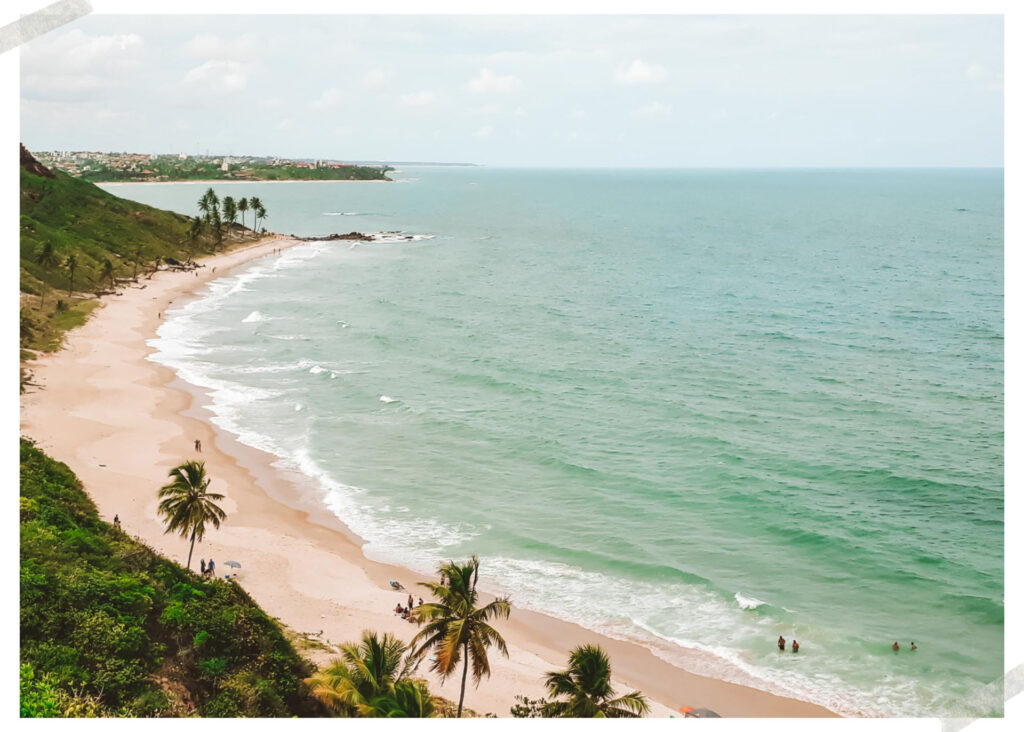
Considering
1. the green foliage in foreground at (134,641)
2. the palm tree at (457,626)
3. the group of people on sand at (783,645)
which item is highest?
the palm tree at (457,626)

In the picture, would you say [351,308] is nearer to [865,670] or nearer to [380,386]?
[380,386]

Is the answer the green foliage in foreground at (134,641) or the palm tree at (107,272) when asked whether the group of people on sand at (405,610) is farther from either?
the palm tree at (107,272)

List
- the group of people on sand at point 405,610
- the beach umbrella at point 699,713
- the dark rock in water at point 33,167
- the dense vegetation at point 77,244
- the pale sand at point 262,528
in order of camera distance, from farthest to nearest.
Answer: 1. the dark rock in water at point 33,167
2. the dense vegetation at point 77,244
3. the group of people on sand at point 405,610
4. the pale sand at point 262,528
5. the beach umbrella at point 699,713

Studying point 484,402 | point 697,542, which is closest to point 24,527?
point 697,542

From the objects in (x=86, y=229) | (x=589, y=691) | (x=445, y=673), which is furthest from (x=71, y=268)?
(x=589, y=691)

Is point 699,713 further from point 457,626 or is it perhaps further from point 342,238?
point 342,238

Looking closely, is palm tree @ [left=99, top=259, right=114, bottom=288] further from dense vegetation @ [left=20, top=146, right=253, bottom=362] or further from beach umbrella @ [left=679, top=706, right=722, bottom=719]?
beach umbrella @ [left=679, top=706, right=722, bottom=719]

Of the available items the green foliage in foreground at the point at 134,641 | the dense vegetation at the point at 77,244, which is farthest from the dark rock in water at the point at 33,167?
the green foliage in foreground at the point at 134,641

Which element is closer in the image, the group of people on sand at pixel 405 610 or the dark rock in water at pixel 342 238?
the group of people on sand at pixel 405 610
